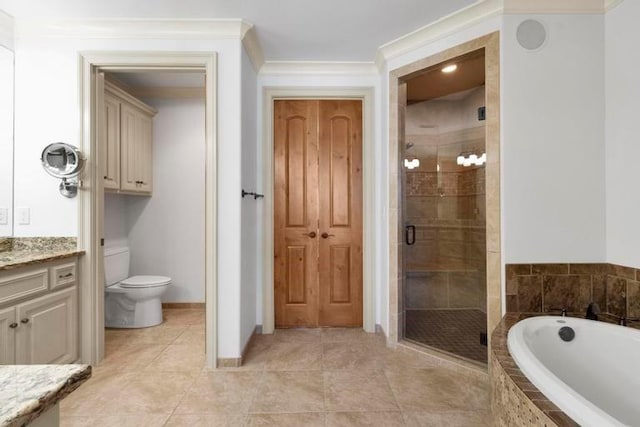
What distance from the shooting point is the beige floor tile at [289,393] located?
1810mm

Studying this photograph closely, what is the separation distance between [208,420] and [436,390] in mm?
1384

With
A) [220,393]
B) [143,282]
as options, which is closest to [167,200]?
[143,282]

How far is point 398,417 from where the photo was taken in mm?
1729

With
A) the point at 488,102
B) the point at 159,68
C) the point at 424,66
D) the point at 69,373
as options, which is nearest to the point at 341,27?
the point at 424,66

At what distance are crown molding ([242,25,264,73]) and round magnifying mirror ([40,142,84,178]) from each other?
1.44 m

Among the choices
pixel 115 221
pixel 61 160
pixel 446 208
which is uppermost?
pixel 61 160

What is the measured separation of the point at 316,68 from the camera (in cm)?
287

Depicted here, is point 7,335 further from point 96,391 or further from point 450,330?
point 450,330

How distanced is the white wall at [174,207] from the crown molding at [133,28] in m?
1.25

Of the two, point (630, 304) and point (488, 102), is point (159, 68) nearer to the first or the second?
point (488, 102)

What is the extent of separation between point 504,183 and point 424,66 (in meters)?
1.09

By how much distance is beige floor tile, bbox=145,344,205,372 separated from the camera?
7.36 ft

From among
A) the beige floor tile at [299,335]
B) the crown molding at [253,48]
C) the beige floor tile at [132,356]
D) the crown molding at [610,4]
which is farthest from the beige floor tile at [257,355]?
the crown molding at [610,4]

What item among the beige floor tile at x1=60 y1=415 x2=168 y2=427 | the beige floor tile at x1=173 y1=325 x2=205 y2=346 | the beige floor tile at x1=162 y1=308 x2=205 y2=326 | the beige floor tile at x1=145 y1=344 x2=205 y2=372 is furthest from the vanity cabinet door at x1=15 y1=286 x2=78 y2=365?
the beige floor tile at x1=162 y1=308 x2=205 y2=326
